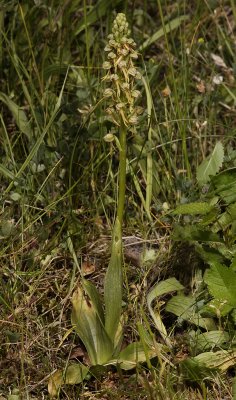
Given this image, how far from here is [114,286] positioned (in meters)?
2.30

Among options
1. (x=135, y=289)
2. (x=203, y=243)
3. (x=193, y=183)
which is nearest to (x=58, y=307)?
(x=135, y=289)

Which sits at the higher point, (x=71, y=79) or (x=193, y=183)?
(x=71, y=79)

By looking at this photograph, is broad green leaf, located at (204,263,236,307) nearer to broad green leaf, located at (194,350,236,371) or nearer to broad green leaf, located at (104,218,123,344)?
broad green leaf, located at (194,350,236,371)

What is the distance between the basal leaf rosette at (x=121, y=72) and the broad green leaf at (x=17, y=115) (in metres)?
0.89

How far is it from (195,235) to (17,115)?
0.93 metres

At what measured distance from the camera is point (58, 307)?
2566mm

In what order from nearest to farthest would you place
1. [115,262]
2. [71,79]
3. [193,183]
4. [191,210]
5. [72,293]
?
[115,262] < [191,210] < [72,293] < [193,183] < [71,79]

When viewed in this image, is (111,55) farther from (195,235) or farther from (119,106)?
(195,235)

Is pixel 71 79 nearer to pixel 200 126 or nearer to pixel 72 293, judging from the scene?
pixel 200 126

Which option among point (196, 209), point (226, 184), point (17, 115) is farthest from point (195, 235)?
point (17, 115)

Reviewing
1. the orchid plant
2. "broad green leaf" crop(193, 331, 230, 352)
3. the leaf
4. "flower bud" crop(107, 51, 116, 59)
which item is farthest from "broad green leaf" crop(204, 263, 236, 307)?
"flower bud" crop(107, 51, 116, 59)

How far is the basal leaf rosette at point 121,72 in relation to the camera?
210cm

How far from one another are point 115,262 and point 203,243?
47 cm

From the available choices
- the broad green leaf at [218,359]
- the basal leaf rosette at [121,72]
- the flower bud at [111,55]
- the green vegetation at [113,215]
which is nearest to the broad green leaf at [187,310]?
the green vegetation at [113,215]
